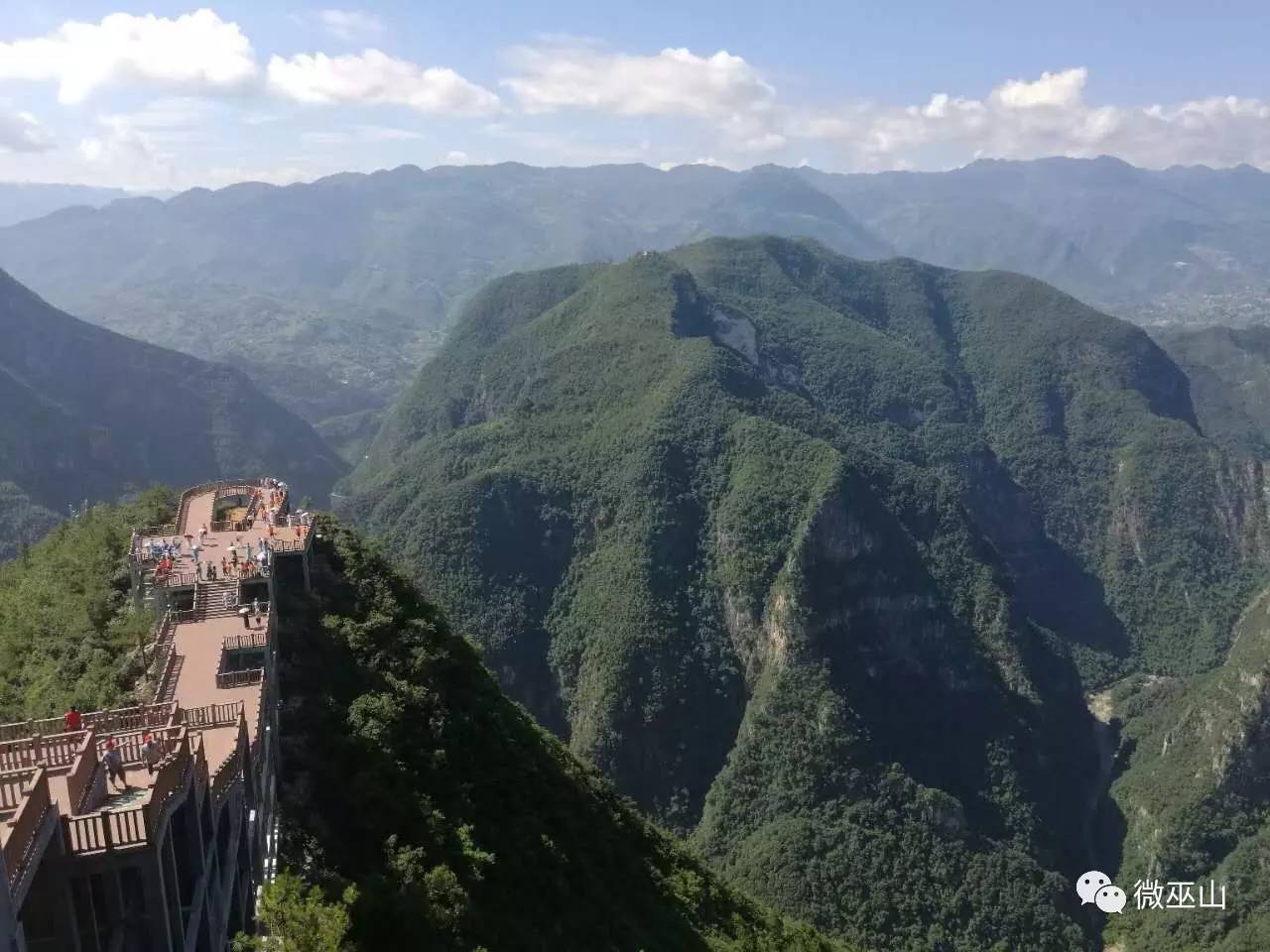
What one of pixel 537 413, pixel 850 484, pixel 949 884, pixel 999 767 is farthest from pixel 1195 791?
pixel 537 413

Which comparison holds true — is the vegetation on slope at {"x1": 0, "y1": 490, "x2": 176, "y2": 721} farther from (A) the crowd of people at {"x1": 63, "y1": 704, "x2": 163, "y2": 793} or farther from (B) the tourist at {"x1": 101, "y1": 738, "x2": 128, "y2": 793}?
(B) the tourist at {"x1": 101, "y1": 738, "x2": 128, "y2": 793}

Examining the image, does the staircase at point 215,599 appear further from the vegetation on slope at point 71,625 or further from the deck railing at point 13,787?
the deck railing at point 13,787

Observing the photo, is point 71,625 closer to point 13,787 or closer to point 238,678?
point 238,678

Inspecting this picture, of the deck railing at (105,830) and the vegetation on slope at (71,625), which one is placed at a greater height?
the deck railing at (105,830)

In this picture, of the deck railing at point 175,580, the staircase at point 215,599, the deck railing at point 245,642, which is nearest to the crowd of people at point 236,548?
the deck railing at point 175,580

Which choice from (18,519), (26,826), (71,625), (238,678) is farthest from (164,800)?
(18,519)
